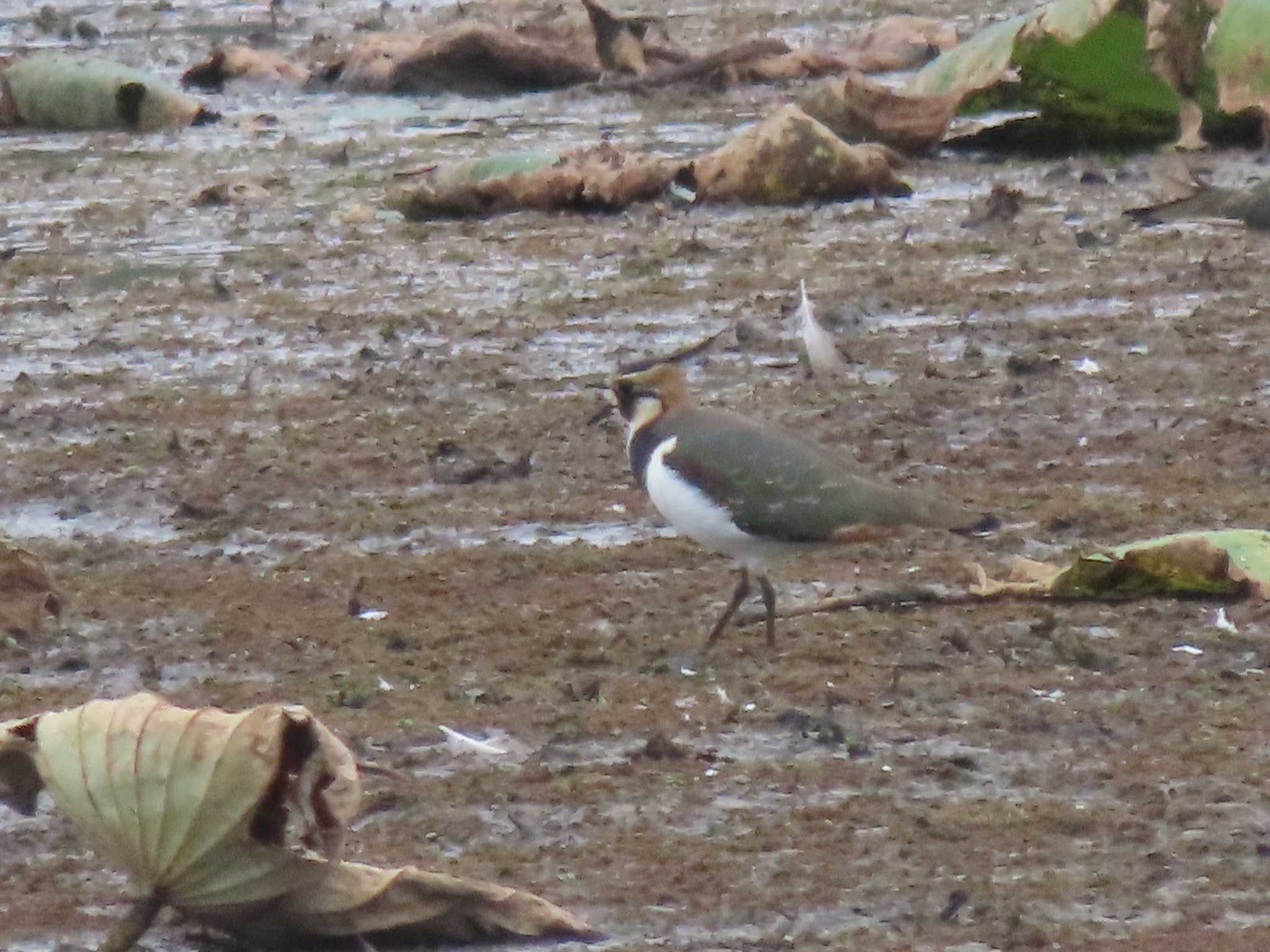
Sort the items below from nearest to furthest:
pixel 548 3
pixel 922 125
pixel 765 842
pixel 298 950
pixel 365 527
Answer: pixel 298 950 → pixel 765 842 → pixel 365 527 → pixel 922 125 → pixel 548 3

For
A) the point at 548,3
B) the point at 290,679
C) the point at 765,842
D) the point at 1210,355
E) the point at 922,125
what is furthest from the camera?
the point at 548,3

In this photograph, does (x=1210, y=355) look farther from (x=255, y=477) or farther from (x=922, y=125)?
(x=922, y=125)

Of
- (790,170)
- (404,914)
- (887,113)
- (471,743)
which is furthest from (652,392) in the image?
(887,113)

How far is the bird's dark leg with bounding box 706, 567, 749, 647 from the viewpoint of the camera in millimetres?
5234

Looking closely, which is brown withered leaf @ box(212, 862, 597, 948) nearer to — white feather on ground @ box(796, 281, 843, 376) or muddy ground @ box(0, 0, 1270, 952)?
muddy ground @ box(0, 0, 1270, 952)

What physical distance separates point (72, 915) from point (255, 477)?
8.74ft

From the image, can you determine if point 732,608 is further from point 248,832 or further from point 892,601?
point 248,832

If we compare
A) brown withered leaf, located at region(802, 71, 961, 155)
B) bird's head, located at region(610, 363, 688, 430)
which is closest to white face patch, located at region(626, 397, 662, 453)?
bird's head, located at region(610, 363, 688, 430)

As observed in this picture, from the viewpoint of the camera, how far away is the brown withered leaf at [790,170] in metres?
9.52

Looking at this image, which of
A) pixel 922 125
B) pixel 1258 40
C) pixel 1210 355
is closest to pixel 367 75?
pixel 922 125

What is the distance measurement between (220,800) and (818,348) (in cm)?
386

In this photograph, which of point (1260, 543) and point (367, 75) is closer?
point (1260, 543)

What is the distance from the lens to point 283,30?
15211 millimetres

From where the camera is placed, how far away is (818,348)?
24.0 feet
